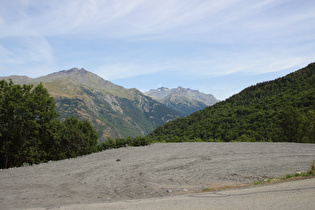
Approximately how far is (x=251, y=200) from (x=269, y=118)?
63381mm

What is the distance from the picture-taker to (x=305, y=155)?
1772 centimetres

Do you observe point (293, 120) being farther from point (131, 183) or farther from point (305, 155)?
point (131, 183)

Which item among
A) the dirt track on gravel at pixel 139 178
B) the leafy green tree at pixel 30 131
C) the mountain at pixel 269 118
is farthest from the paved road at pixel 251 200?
the mountain at pixel 269 118

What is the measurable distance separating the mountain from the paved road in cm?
3600

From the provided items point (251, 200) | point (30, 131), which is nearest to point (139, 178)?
point (251, 200)

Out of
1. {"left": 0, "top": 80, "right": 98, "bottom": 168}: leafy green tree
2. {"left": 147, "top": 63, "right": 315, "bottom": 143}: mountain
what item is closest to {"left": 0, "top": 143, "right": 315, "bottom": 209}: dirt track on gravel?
{"left": 0, "top": 80, "right": 98, "bottom": 168}: leafy green tree

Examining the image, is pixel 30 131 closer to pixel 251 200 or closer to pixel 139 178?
pixel 139 178

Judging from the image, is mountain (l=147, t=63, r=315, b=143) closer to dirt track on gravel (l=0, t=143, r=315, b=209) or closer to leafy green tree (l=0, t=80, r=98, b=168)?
leafy green tree (l=0, t=80, r=98, b=168)

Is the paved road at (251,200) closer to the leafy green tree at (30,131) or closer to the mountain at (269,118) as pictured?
the leafy green tree at (30,131)

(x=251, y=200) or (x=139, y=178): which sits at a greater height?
(x=251, y=200)

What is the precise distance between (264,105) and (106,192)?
254 feet

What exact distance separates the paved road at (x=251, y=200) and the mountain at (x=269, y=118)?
118 feet

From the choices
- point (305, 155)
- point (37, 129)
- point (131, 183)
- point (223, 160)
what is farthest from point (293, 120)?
point (37, 129)

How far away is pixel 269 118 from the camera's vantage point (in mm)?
63812
